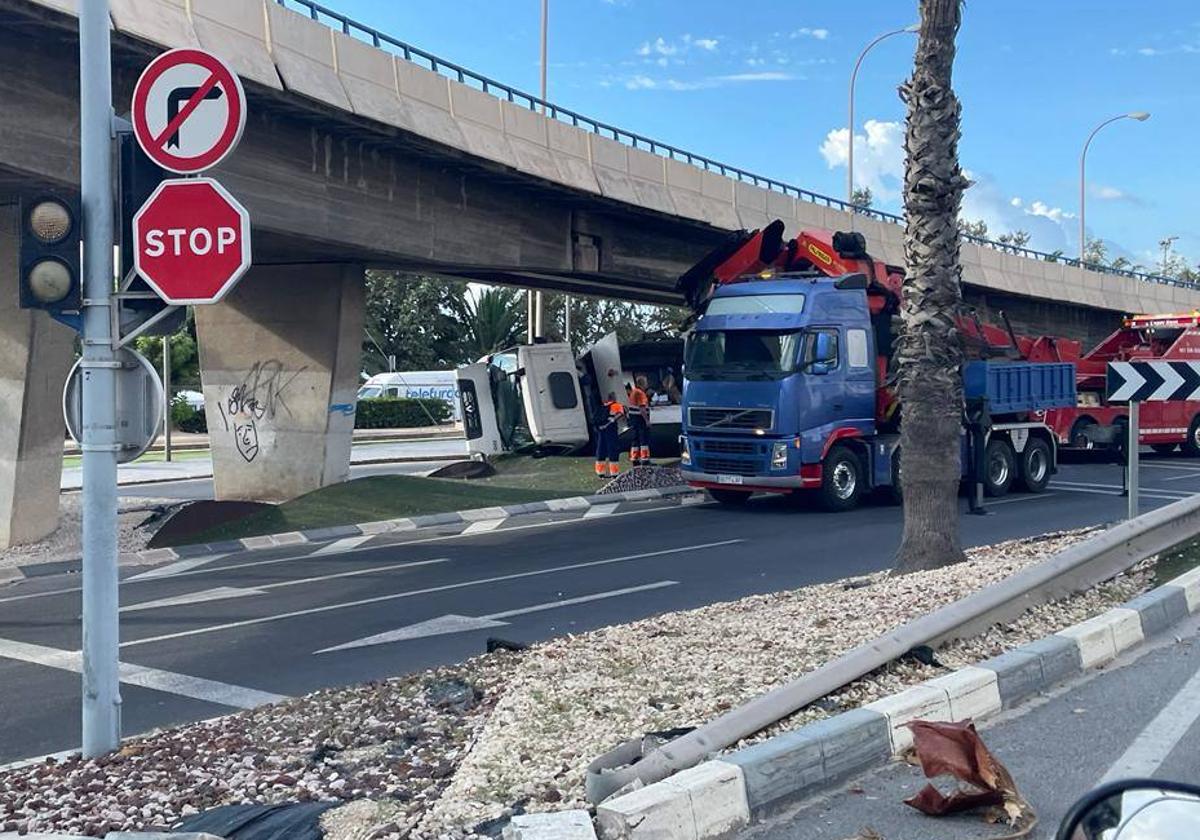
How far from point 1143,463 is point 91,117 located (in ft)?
82.8

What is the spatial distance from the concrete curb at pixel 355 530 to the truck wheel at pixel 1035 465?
17.9 ft

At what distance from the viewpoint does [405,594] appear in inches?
457

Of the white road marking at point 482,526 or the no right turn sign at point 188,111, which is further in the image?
the white road marking at point 482,526

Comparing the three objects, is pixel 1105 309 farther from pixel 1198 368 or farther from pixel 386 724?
pixel 386 724

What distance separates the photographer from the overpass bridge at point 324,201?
1345 cm

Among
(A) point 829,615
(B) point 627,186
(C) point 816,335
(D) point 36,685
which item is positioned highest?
(B) point 627,186

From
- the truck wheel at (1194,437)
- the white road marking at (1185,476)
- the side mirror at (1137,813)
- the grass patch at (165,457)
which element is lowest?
the grass patch at (165,457)

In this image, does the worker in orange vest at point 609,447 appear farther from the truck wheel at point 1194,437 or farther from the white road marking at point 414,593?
the truck wheel at point 1194,437

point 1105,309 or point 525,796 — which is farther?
point 1105,309

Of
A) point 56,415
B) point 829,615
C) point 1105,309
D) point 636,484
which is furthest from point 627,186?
point 1105,309

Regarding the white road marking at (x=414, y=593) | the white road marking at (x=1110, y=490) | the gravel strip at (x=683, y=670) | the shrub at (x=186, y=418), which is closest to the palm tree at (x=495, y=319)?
the shrub at (x=186, y=418)

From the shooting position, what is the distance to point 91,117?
19.1 ft

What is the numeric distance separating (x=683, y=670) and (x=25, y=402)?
11.7 metres

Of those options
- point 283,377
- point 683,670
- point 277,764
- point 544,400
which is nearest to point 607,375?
point 544,400
